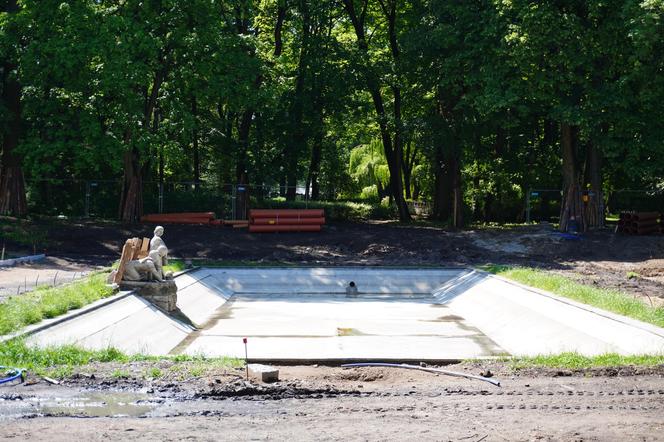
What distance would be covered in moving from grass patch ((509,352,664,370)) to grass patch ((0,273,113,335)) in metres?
7.82

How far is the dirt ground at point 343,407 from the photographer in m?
7.90

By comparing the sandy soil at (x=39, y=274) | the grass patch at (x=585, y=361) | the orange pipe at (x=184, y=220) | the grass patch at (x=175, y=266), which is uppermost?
the orange pipe at (x=184, y=220)

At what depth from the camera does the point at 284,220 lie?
36.2 meters

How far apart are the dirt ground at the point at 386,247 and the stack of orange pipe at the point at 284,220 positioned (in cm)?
70

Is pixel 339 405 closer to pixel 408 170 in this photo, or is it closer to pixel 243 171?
pixel 243 171

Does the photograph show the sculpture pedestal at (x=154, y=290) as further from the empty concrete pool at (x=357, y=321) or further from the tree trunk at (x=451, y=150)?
the tree trunk at (x=451, y=150)

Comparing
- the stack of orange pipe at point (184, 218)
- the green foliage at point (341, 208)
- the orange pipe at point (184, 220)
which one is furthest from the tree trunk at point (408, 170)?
the orange pipe at point (184, 220)

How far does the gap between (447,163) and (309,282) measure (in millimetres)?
17490

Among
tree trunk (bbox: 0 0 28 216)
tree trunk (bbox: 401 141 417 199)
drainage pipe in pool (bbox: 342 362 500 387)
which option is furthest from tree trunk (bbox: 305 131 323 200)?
drainage pipe in pool (bbox: 342 362 500 387)

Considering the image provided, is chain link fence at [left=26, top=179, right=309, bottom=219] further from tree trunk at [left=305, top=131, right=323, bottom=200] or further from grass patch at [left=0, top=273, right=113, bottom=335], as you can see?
grass patch at [left=0, top=273, right=113, bottom=335]

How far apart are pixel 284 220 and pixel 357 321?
16.2 meters

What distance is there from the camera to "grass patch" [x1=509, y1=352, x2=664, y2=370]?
11.5m

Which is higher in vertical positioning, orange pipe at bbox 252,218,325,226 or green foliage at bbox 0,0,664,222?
green foliage at bbox 0,0,664,222

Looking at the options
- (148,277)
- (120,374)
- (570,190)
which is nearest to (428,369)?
(120,374)
